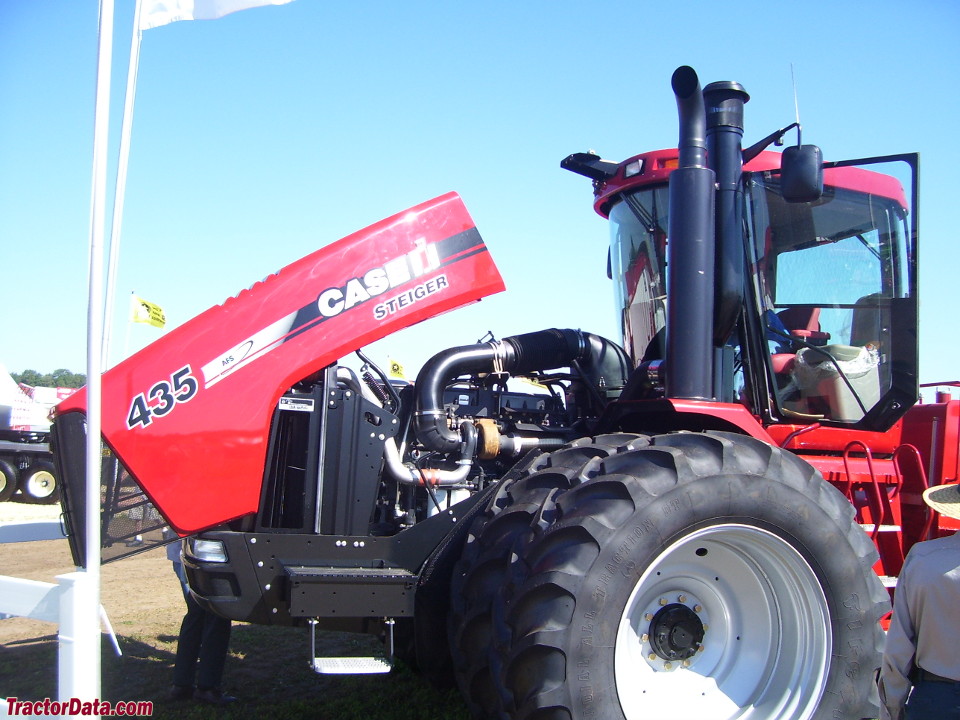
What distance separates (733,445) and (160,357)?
2460 mm

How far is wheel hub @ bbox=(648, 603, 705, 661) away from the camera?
11.8ft

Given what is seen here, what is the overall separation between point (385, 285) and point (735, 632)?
223 cm

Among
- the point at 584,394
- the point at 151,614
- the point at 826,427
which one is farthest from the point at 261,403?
the point at 151,614

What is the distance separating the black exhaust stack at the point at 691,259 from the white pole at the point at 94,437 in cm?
256

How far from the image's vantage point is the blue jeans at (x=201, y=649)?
15.7 ft

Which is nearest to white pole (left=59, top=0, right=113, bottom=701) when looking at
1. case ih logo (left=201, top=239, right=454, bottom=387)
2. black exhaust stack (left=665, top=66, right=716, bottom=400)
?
case ih logo (left=201, top=239, right=454, bottom=387)

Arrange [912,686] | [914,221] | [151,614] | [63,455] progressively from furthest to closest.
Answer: [151,614]
[914,221]
[63,455]
[912,686]

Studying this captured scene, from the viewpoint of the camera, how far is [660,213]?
4.98m

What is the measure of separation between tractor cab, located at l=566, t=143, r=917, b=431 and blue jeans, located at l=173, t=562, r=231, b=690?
2.83 meters

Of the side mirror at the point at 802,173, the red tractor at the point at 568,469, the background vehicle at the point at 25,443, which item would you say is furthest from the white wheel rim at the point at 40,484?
the side mirror at the point at 802,173

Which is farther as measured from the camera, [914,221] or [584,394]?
[584,394]

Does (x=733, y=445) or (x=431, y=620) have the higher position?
(x=733, y=445)

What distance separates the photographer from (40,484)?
18.9 meters

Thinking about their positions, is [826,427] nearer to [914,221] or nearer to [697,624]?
[914,221]
